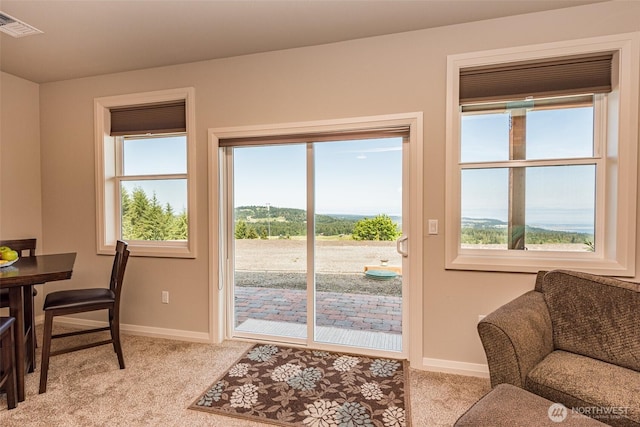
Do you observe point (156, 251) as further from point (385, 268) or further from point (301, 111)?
point (385, 268)

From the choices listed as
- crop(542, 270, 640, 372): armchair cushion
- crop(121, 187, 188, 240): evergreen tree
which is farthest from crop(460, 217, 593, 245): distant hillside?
crop(121, 187, 188, 240): evergreen tree

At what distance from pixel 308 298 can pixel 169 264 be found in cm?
139

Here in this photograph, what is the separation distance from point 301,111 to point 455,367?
2.37m

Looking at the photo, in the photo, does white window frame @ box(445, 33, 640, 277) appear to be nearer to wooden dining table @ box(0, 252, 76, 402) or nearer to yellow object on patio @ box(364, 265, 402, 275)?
yellow object on patio @ box(364, 265, 402, 275)

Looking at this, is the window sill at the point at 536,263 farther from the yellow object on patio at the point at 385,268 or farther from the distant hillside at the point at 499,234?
the yellow object on patio at the point at 385,268

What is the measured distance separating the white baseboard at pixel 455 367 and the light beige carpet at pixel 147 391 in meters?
0.05

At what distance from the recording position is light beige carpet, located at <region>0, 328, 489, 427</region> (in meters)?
1.83

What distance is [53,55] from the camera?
9.04 ft

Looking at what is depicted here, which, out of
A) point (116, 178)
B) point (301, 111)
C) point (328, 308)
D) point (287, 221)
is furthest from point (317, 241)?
point (116, 178)

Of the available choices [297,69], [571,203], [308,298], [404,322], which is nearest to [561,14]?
[571,203]

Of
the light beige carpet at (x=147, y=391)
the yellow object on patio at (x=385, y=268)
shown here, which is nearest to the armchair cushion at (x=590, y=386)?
the light beige carpet at (x=147, y=391)

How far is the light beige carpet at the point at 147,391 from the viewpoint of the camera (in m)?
1.83

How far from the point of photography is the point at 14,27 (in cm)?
230

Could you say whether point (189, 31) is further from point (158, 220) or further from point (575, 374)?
point (575, 374)
